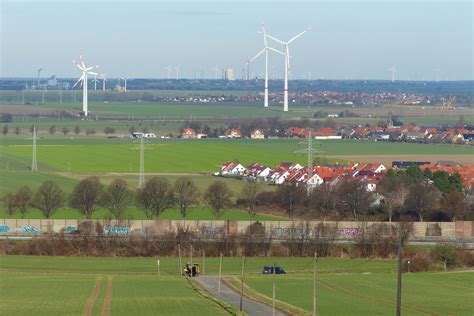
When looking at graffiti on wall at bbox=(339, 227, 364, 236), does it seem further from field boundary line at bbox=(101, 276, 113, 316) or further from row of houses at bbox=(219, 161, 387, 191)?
field boundary line at bbox=(101, 276, 113, 316)

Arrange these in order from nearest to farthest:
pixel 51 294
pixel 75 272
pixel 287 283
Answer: pixel 51 294 → pixel 287 283 → pixel 75 272

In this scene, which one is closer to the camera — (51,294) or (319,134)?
(51,294)

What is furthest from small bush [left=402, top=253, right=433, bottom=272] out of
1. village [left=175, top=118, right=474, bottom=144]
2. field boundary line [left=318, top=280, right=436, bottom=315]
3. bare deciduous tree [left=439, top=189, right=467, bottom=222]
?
village [left=175, top=118, right=474, bottom=144]

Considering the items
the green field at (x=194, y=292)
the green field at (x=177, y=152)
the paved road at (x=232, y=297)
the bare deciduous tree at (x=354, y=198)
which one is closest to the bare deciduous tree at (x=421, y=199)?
the bare deciduous tree at (x=354, y=198)

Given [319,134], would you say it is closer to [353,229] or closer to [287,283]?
[353,229]

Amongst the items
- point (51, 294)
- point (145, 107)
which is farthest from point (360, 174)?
point (145, 107)

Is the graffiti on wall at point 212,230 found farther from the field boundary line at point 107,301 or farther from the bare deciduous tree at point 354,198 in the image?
the field boundary line at point 107,301

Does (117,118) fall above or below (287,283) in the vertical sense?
above

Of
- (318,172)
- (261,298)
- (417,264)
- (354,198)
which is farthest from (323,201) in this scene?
(261,298)

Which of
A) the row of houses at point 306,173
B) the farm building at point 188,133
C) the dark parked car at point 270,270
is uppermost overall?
the farm building at point 188,133
